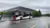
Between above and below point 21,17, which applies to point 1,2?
above

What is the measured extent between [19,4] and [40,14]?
228 millimetres

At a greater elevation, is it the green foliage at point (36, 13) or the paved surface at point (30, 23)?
the green foliage at point (36, 13)

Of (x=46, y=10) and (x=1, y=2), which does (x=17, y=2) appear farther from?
(x=46, y=10)

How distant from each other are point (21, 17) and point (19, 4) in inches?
5.1

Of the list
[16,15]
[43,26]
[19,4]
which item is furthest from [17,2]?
[43,26]

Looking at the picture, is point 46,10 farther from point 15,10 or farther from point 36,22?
point 15,10

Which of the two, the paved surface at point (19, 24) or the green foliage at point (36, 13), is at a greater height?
the green foliage at point (36, 13)

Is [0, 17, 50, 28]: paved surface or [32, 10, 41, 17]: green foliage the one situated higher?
[32, 10, 41, 17]: green foliage

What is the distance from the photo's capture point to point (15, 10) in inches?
31.8

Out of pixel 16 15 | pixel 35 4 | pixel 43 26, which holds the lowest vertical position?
pixel 43 26

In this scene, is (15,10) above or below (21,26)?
above

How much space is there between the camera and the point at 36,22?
0.81m

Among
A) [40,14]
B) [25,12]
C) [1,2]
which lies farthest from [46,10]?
[1,2]

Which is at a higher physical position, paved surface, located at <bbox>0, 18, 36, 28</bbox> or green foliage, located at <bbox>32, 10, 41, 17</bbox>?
green foliage, located at <bbox>32, 10, 41, 17</bbox>
